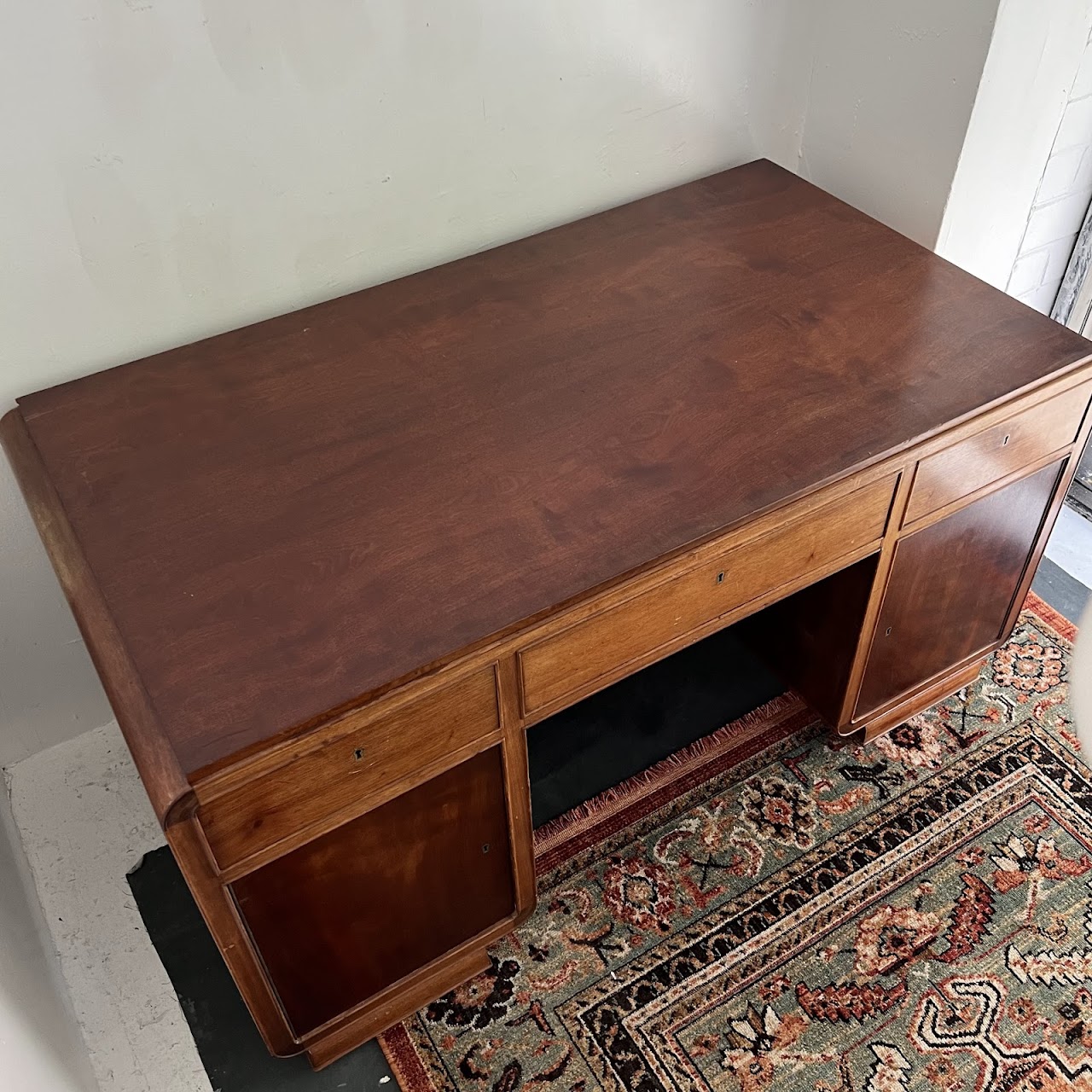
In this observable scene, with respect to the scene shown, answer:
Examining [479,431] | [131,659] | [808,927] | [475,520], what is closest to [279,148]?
[479,431]

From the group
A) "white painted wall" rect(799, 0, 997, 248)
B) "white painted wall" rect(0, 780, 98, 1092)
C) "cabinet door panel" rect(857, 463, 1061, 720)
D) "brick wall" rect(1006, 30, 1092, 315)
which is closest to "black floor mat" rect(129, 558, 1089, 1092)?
"white painted wall" rect(0, 780, 98, 1092)

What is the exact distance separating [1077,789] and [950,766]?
0.19 meters

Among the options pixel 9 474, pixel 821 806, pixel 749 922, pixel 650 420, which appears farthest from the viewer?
pixel 821 806

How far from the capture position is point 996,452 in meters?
1.39

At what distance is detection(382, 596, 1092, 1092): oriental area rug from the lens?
1404 mm

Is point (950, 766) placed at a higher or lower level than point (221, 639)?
lower

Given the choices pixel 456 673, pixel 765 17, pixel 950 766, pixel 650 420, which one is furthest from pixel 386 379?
pixel 950 766

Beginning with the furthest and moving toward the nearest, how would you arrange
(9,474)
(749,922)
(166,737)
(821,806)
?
(821,806), (749,922), (9,474), (166,737)

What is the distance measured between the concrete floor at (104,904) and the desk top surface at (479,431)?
25.7 inches

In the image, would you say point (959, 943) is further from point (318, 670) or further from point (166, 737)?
point (166, 737)

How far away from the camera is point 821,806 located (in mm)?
1667

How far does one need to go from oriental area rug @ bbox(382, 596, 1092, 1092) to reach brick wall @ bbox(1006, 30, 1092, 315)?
2.35 ft

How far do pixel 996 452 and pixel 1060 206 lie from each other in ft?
2.21

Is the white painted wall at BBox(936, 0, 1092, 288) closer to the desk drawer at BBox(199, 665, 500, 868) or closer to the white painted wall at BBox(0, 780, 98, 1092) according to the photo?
the desk drawer at BBox(199, 665, 500, 868)
